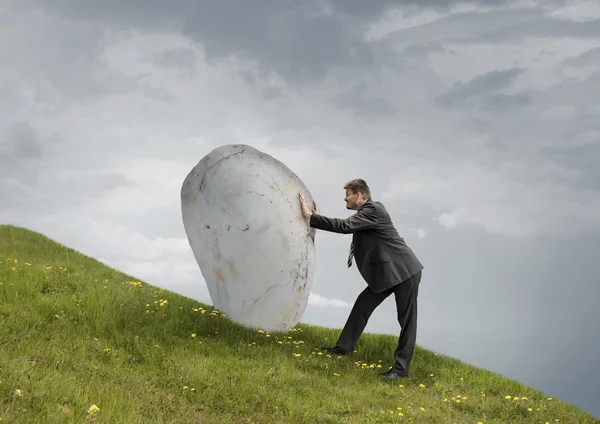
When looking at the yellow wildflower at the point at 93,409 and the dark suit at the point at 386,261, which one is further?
the dark suit at the point at 386,261

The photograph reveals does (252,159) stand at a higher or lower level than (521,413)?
higher

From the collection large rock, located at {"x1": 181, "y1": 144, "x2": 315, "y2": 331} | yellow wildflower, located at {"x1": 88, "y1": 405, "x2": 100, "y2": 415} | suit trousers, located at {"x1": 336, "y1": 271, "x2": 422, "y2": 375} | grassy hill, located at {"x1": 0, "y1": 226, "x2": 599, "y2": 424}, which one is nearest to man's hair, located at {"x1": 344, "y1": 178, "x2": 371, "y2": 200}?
large rock, located at {"x1": 181, "y1": 144, "x2": 315, "y2": 331}

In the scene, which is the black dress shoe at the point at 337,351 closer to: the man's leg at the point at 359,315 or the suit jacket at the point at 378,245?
the man's leg at the point at 359,315

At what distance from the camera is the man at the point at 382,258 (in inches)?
350

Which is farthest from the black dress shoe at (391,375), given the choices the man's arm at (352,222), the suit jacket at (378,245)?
the man's arm at (352,222)

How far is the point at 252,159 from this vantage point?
31.9ft

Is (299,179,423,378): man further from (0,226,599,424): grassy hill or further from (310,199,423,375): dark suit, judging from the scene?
(0,226,599,424): grassy hill

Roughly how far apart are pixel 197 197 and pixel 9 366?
4.66m

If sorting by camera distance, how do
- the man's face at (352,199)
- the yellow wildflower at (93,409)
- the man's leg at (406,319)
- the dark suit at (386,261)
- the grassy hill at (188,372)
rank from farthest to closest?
the man's face at (352,199) → the man's leg at (406,319) → the dark suit at (386,261) → the grassy hill at (188,372) → the yellow wildflower at (93,409)

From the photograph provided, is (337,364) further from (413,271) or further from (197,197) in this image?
(197,197)

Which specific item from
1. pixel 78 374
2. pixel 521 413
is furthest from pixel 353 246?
pixel 78 374

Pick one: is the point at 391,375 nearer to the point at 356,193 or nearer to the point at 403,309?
the point at 403,309

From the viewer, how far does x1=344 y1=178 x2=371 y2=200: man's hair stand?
30.3 feet

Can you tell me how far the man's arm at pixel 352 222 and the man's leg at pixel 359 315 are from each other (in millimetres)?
1106
